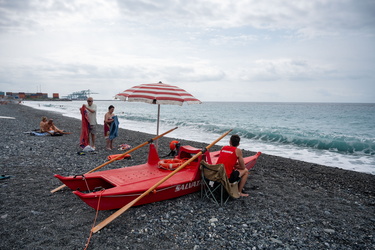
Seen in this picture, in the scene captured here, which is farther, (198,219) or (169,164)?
(169,164)

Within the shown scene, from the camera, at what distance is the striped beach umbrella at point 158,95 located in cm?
609

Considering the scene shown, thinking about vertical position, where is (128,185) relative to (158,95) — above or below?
below

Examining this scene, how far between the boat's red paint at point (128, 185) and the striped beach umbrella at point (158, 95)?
1.52 m

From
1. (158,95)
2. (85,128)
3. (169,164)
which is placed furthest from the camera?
(85,128)

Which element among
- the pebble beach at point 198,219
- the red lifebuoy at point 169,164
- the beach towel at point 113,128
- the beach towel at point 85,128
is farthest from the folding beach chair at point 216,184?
the beach towel at point 85,128

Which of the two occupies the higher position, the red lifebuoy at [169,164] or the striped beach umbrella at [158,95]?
the striped beach umbrella at [158,95]

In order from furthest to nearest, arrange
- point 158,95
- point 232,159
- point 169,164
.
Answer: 1. point 169,164
2. point 158,95
3. point 232,159

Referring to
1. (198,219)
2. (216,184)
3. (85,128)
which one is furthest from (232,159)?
(85,128)

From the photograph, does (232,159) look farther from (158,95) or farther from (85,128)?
(85,128)

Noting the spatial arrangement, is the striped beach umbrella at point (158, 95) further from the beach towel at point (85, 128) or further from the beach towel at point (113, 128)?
the beach towel at point (113, 128)

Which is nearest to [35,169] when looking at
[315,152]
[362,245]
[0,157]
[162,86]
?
[0,157]

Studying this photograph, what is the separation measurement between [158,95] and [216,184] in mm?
2542

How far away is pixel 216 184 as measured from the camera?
219 inches

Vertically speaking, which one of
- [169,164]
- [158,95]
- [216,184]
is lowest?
[216,184]
